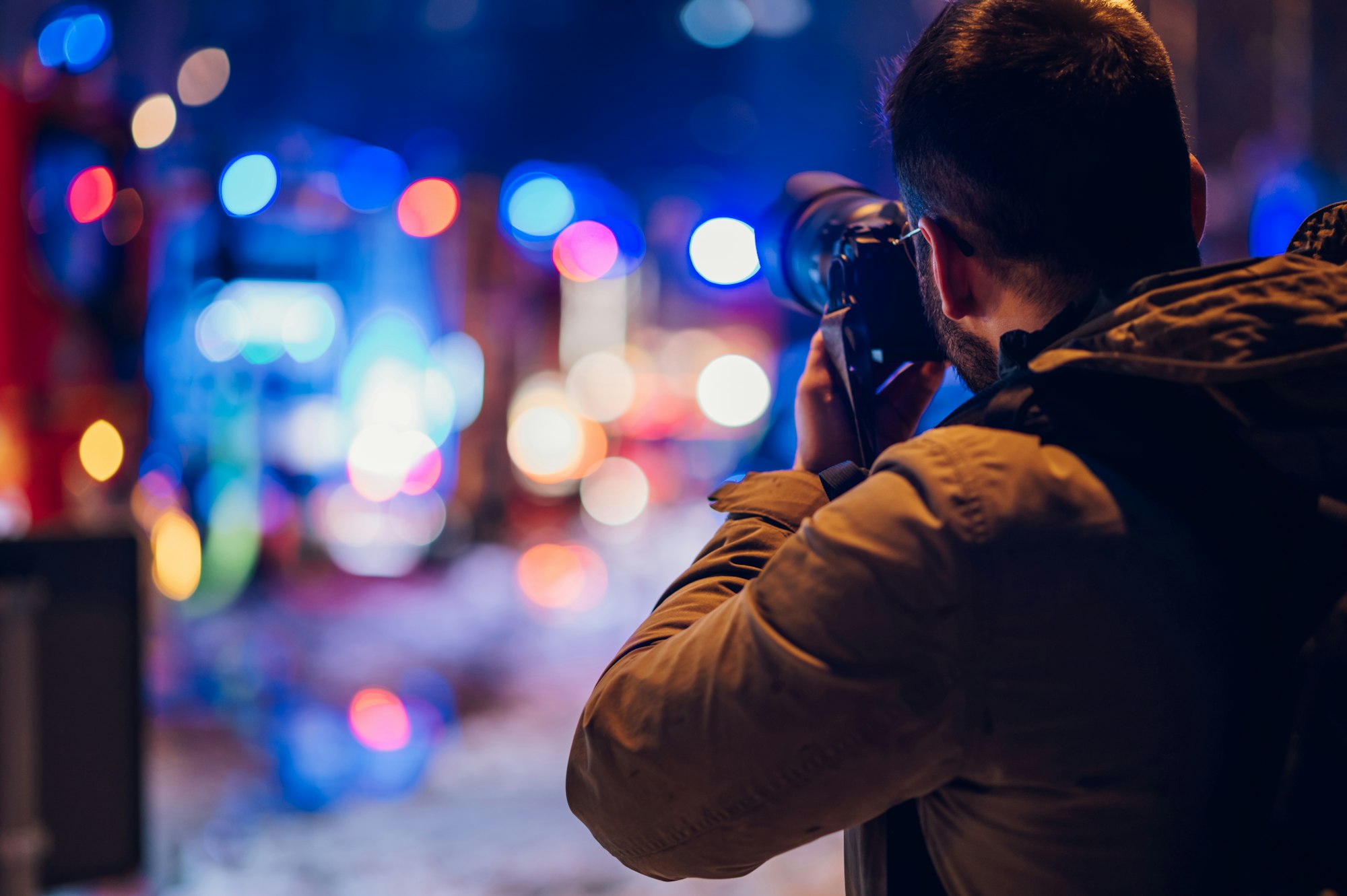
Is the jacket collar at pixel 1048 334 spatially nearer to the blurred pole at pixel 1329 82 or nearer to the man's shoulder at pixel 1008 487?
the man's shoulder at pixel 1008 487

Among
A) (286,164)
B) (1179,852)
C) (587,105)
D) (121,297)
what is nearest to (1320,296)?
(1179,852)

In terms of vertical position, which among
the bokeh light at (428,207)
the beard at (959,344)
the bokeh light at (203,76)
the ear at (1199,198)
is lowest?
the beard at (959,344)

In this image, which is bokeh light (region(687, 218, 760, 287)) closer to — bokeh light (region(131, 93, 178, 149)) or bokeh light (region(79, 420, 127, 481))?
bokeh light (region(131, 93, 178, 149))

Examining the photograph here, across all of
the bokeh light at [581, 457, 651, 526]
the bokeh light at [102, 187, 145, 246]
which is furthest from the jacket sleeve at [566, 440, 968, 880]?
the bokeh light at [581, 457, 651, 526]

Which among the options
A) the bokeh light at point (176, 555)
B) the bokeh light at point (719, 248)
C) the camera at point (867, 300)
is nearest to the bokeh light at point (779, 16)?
the bokeh light at point (719, 248)

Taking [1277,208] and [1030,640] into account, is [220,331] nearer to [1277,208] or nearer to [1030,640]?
[1277,208]

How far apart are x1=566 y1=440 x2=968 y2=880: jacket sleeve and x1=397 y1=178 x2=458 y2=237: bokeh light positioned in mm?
7136

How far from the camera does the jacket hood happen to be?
1.89 ft

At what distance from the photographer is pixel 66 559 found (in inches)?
84.8

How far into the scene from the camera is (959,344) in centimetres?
82

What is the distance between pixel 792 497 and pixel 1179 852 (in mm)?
354

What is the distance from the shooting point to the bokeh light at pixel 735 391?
11.3m

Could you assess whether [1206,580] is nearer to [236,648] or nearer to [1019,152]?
[1019,152]

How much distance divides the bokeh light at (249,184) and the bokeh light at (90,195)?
2501 millimetres
